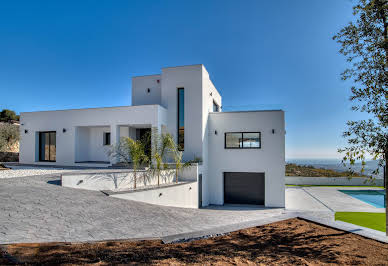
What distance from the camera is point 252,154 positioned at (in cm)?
1489

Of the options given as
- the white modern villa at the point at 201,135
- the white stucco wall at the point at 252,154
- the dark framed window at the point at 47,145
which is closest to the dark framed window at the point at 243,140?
the white modern villa at the point at 201,135

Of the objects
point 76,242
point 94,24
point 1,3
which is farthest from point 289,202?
point 1,3

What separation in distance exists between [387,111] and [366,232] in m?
2.83

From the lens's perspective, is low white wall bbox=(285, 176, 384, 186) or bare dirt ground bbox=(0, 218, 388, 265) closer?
bare dirt ground bbox=(0, 218, 388, 265)

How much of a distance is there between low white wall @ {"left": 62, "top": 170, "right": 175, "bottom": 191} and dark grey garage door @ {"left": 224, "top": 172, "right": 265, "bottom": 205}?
5848 millimetres

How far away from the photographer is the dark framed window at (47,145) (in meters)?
16.7

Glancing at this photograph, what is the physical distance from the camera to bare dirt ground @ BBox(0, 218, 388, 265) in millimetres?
3129

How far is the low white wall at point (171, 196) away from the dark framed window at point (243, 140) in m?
4.35

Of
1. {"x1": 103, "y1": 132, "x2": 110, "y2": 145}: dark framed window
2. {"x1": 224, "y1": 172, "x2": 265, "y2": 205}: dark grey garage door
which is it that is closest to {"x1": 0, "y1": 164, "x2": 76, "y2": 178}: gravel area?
{"x1": 103, "y1": 132, "x2": 110, "y2": 145}: dark framed window

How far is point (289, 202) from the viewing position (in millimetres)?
15398

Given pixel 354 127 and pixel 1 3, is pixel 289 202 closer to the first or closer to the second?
pixel 354 127

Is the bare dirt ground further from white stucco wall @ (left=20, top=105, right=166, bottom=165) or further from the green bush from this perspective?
the green bush

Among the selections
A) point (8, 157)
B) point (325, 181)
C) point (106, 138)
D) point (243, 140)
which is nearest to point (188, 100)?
point (243, 140)

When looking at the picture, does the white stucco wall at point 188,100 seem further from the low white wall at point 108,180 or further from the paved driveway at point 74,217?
the paved driveway at point 74,217
